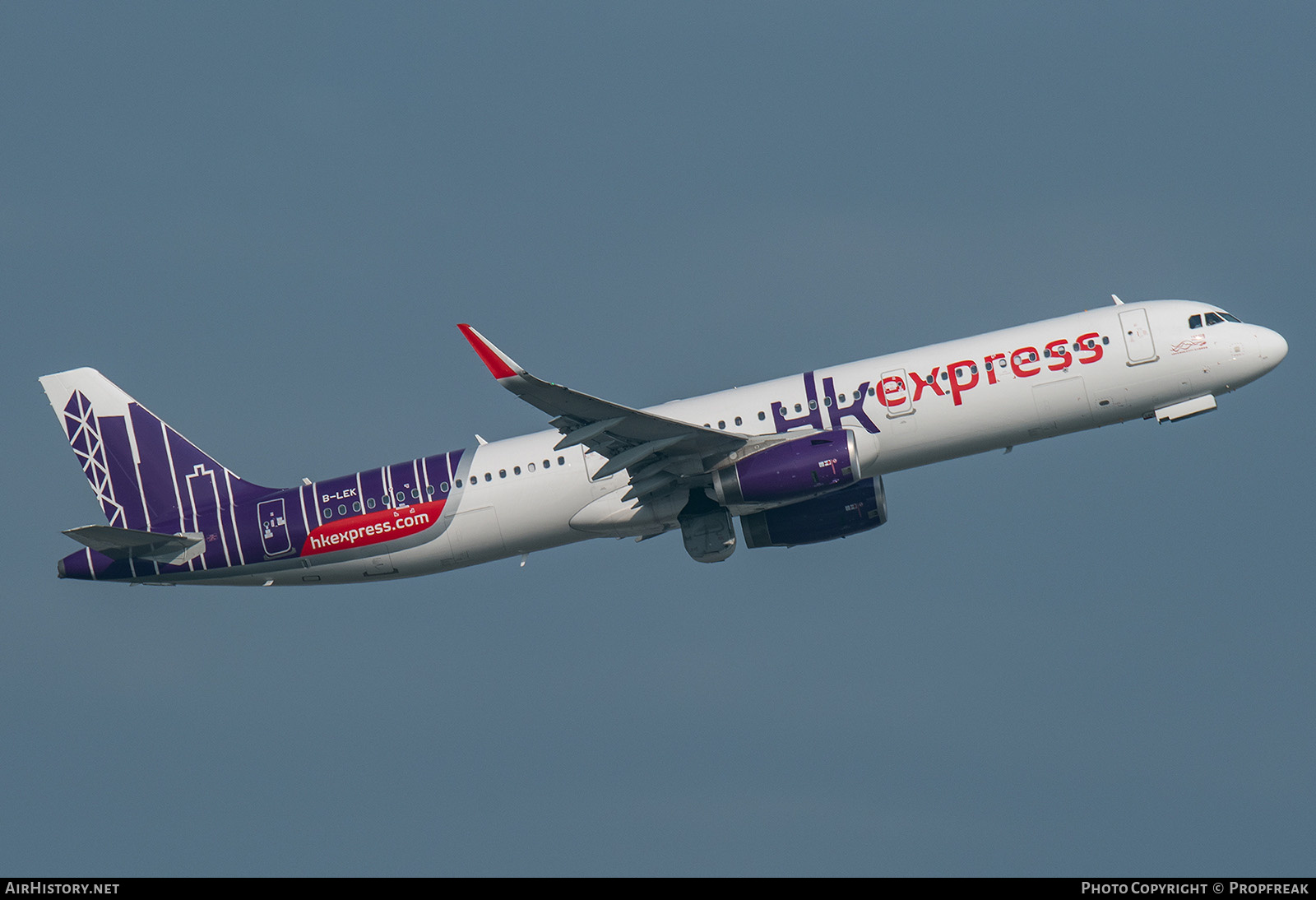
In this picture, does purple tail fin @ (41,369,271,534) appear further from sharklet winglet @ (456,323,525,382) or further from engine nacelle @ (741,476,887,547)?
engine nacelle @ (741,476,887,547)

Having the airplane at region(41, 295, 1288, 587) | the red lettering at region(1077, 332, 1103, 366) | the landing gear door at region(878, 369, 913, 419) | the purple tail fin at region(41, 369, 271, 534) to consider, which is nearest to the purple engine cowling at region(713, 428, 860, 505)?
the airplane at region(41, 295, 1288, 587)

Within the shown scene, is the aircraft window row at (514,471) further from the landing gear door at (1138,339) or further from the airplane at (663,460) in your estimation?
the landing gear door at (1138,339)

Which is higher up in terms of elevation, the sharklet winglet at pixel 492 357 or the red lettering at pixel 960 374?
the sharklet winglet at pixel 492 357

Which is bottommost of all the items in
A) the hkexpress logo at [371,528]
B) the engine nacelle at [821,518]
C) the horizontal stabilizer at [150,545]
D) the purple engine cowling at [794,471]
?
the engine nacelle at [821,518]

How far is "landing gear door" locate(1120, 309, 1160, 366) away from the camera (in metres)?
54.8

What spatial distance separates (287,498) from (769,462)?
1934 centimetres

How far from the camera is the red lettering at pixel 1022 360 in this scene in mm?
54906

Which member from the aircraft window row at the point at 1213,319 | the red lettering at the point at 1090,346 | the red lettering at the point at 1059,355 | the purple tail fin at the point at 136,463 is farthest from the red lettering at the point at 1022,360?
the purple tail fin at the point at 136,463

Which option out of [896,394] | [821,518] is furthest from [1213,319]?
[821,518]

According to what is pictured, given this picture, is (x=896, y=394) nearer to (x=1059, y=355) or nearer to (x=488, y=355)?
(x=1059, y=355)

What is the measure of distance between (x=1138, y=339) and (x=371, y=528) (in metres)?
29.6

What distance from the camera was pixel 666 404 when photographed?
58.3m

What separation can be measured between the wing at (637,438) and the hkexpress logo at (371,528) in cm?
650

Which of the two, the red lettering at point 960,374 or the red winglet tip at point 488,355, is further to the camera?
the red lettering at point 960,374
